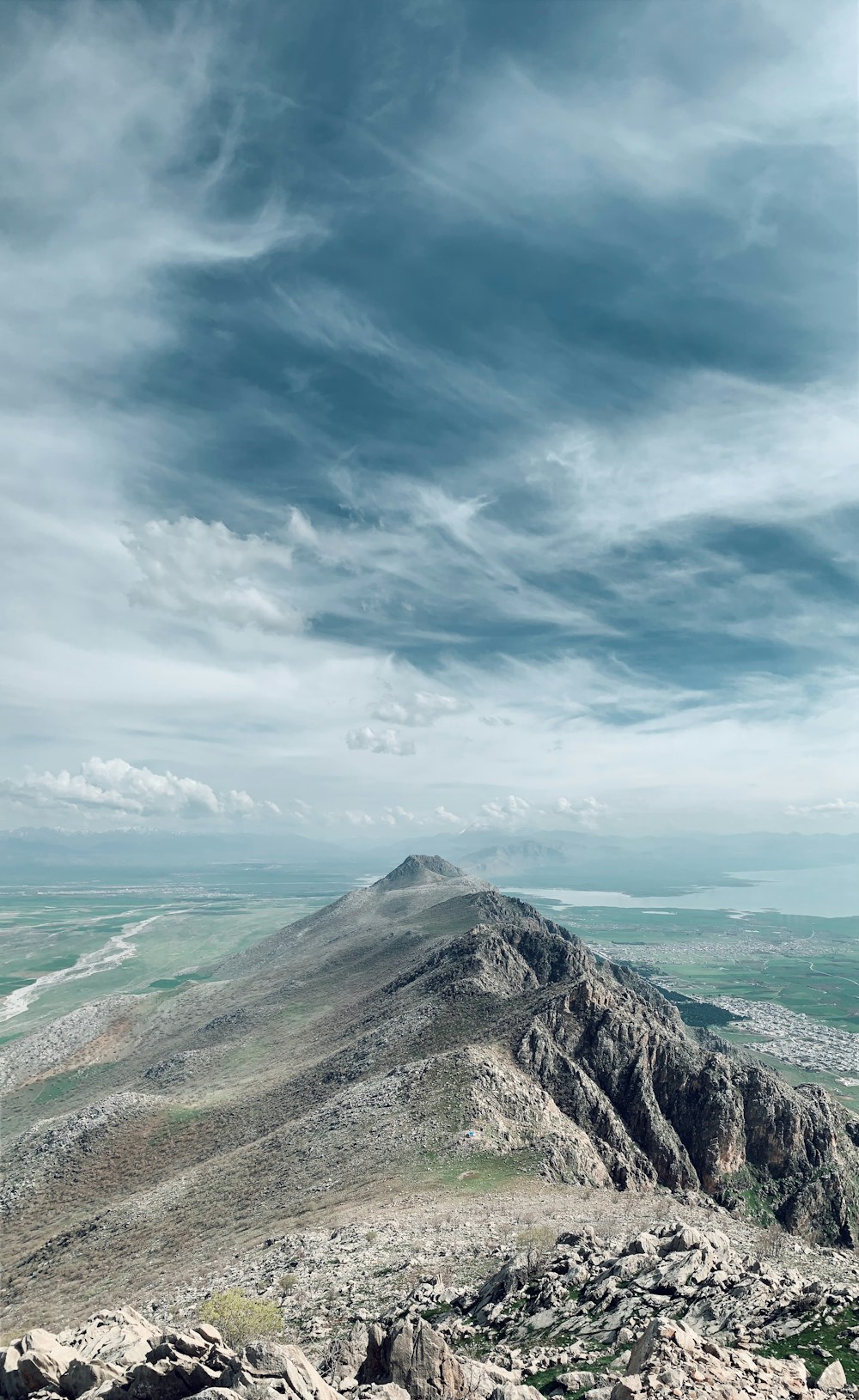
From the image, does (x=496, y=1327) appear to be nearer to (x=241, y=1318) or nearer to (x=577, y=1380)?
(x=577, y=1380)

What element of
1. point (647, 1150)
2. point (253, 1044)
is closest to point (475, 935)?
point (253, 1044)

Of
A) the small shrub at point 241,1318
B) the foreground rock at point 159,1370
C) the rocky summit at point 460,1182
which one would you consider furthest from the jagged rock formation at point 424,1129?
the foreground rock at point 159,1370

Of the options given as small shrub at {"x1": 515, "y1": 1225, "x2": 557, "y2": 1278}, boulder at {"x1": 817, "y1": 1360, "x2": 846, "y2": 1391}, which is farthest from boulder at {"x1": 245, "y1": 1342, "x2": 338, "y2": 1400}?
boulder at {"x1": 817, "y1": 1360, "x2": 846, "y2": 1391}

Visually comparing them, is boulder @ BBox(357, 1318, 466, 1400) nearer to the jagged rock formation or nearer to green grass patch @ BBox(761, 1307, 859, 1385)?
green grass patch @ BBox(761, 1307, 859, 1385)

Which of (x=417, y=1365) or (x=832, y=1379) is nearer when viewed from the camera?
(x=832, y=1379)

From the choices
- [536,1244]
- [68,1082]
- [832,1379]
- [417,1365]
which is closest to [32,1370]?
[417,1365]

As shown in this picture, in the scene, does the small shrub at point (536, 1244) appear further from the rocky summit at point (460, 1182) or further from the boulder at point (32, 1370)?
the boulder at point (32, 1370)
